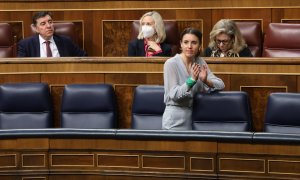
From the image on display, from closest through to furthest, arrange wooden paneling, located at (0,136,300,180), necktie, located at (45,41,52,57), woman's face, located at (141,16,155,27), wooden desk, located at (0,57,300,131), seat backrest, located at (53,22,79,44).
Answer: wooden paneling, located at (0,136,300,180) → wooden desk, located at (0,57,300,131) → woman's face, located at (141,16,155,27) → necktie, located at (45,41,52,57) → seat backrest, located at (53,22,79,44)

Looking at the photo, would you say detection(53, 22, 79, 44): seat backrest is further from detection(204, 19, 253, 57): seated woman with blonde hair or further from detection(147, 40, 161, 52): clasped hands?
detection(204, 19, 253, 57): seated woman with blonde hair

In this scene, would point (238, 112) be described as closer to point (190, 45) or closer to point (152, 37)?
point (190, 45)

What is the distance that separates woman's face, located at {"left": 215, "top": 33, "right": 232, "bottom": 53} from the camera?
2.73m

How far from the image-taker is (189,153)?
2104mm

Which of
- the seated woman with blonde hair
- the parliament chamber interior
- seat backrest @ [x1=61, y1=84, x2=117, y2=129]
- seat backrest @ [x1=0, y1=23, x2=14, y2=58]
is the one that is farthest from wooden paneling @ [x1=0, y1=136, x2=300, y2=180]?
seat backrest @ [x1=0, y1=23, x2=14, y2=58]

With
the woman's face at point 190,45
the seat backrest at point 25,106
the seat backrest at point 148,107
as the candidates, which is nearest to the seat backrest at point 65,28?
the seat backrest at point 25,106

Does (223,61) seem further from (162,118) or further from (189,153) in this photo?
(189,153)

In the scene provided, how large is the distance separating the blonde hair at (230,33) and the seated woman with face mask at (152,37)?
0.66ft

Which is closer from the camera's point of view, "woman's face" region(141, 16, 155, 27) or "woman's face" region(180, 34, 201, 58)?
"woman's face" region(180, 34, 201, 58)

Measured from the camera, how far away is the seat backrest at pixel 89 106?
255 cm

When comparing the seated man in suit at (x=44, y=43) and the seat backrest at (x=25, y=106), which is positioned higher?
the seated man in suit at (x=44, y=43)

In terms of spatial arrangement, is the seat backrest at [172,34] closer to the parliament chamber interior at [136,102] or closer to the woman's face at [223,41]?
the parliament chamber interior at [136,102]

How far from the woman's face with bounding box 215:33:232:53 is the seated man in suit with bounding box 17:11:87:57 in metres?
0.56

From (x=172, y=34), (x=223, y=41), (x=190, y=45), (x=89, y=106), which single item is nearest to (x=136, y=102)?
(x=89, y=106)
